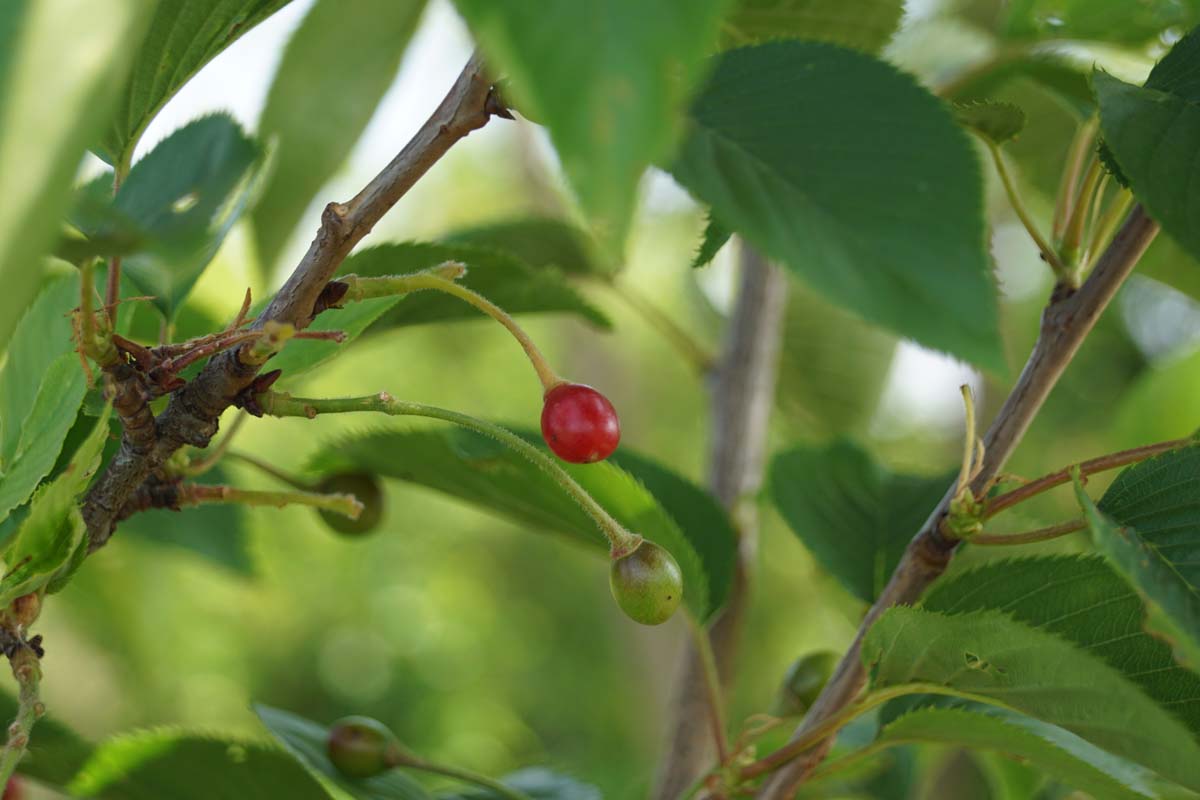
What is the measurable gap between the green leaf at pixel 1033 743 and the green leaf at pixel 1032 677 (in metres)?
0.01

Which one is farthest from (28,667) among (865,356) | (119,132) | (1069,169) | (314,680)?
(314,680)

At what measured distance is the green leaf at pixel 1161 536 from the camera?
0.32 meters

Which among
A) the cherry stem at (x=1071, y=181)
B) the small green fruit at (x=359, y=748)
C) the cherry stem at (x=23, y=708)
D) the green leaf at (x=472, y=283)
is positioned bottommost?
the cherry stem at (x=23, y=708)

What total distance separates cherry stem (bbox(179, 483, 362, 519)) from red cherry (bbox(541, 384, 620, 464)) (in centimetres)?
13

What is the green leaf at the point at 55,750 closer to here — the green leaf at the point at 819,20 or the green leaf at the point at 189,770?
the green leaf at the point at 189,770

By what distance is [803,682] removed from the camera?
0.62 metres

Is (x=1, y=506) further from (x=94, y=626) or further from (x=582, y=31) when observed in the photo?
(x=94, y=626)

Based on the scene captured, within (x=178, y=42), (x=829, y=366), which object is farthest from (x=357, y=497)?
(x=829, y=366)

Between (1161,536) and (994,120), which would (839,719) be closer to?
(1161,536)

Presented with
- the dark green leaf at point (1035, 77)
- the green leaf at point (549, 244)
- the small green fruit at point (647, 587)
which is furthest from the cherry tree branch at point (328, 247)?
the green leaf at point (549, 244)

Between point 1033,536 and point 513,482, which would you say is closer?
point 1033,536

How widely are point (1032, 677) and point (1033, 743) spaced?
28 mm

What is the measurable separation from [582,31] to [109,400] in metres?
0.24

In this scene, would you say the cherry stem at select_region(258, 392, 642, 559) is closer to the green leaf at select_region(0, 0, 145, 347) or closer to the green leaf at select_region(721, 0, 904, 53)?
the green leaf at select_region(0, 0, 145, 347)
